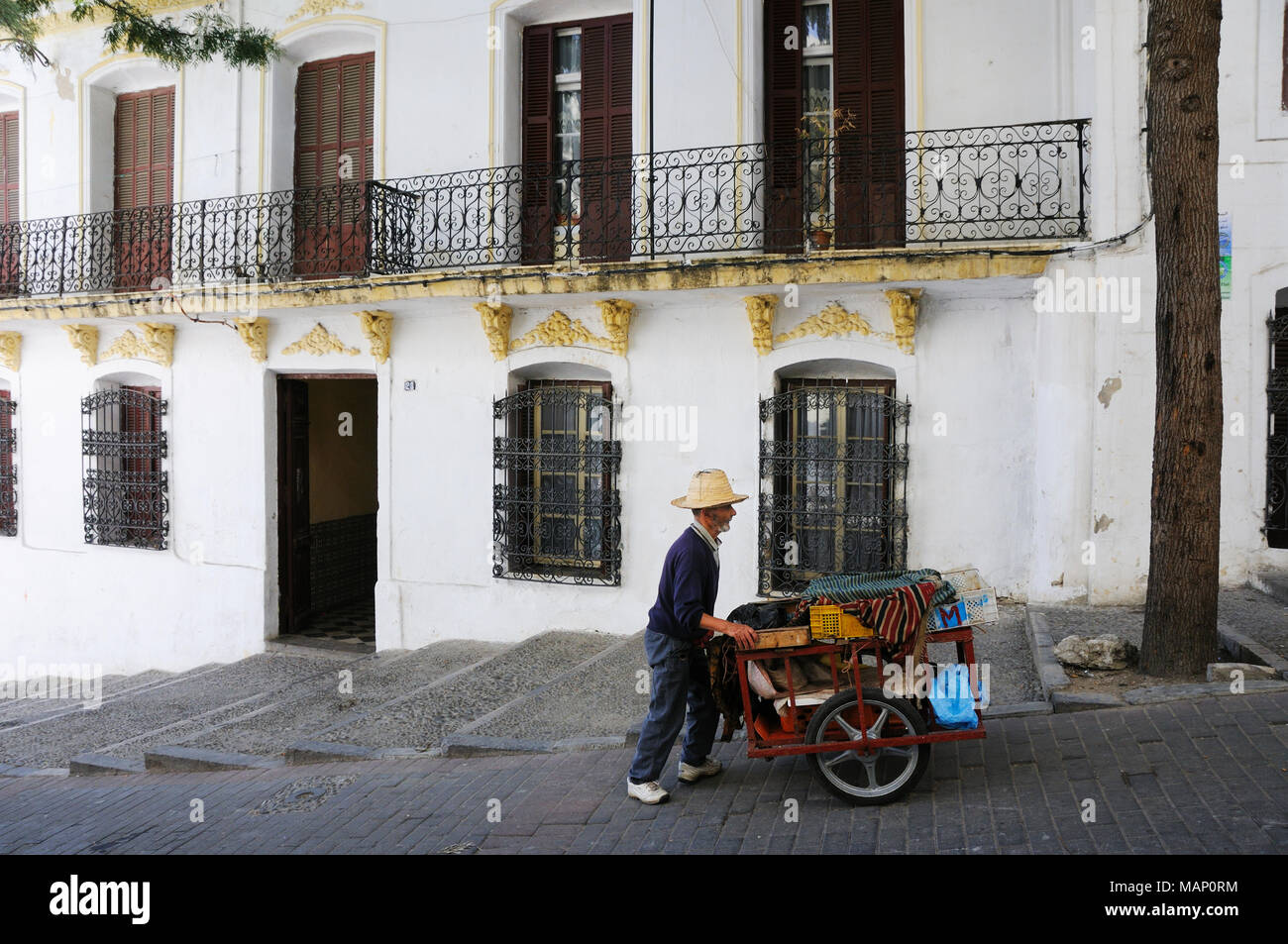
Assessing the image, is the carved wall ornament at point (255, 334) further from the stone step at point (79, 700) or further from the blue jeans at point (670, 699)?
the blue jeans at point (670, 699)

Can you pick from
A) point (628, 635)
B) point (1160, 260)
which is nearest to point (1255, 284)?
point (1160, 260)

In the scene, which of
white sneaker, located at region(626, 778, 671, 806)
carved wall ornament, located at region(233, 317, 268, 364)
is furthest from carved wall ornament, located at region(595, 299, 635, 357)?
white sneaker, located at region(626, 778, 671, 806)

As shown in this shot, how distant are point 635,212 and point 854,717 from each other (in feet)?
23.0

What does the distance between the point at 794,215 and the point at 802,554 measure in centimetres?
342

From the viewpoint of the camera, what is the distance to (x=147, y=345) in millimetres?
13562

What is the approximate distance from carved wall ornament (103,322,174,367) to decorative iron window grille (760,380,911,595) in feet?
24.9

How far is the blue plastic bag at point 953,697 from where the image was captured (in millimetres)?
5414

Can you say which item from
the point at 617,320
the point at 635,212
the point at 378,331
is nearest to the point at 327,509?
A: the point at 378,331

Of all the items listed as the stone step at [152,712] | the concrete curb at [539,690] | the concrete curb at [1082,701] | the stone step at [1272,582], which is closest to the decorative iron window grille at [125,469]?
the stone step at [152,712]

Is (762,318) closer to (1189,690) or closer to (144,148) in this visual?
(1189,690)

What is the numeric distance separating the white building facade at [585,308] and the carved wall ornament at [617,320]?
0.04 meters

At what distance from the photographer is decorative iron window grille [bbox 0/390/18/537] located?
14.8m

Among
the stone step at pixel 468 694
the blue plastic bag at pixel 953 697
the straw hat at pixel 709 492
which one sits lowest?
the stone step at pixel 468 694

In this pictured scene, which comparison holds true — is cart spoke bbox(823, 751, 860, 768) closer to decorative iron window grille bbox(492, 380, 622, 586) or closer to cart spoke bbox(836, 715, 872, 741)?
cart spoke bbox(836, 715, 872, 741)
